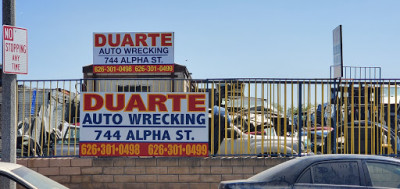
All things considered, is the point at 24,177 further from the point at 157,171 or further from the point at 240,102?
the point at 240,102

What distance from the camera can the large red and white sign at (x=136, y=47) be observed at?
2128 cm

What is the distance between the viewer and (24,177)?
585 centimetres

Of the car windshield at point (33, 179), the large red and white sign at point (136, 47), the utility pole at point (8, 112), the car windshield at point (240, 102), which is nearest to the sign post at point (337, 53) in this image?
the car windshield at point (240, 102)

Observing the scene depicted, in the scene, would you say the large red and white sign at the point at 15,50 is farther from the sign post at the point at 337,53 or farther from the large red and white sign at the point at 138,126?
the sign post at the point at 337,53

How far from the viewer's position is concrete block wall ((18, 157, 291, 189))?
11094 millimetres

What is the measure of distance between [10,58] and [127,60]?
533 inches

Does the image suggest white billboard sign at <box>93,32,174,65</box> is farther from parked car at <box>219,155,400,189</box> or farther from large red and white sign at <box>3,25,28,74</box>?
parked car at <box>219,155,400,189</box>

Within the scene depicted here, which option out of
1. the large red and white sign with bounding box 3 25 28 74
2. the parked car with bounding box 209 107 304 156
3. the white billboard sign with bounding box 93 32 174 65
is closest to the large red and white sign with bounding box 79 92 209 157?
the parked car with bounding box 209 107 304 156

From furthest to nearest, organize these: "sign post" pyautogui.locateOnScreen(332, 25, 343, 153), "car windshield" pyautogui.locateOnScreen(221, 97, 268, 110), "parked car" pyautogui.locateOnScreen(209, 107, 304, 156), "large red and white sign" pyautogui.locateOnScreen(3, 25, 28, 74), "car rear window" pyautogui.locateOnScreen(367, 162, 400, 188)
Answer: "sign post" pyautogui.locateOnScreen(332, 25, 343, 153)
"parked car" pyautogui.locateOnScreen(209, 107, 304, 156)
"car windshield" pyautogui.locateOnScreen(221, 97, 268, 110)
"large red and white sign" pyautogui.locateOnScreen(3, 25, 28, 74)
"car rear window" pyautogui.locateOnScreen(367, 162, 400, 188)

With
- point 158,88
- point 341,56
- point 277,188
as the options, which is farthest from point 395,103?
point 277,188

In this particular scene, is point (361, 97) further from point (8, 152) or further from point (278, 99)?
point (8, 152)

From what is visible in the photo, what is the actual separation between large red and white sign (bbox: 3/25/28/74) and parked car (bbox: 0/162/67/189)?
2.12 metres

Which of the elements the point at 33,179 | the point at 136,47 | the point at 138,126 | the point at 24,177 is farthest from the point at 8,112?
the point at 136,47

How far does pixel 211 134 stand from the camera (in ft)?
36.9
